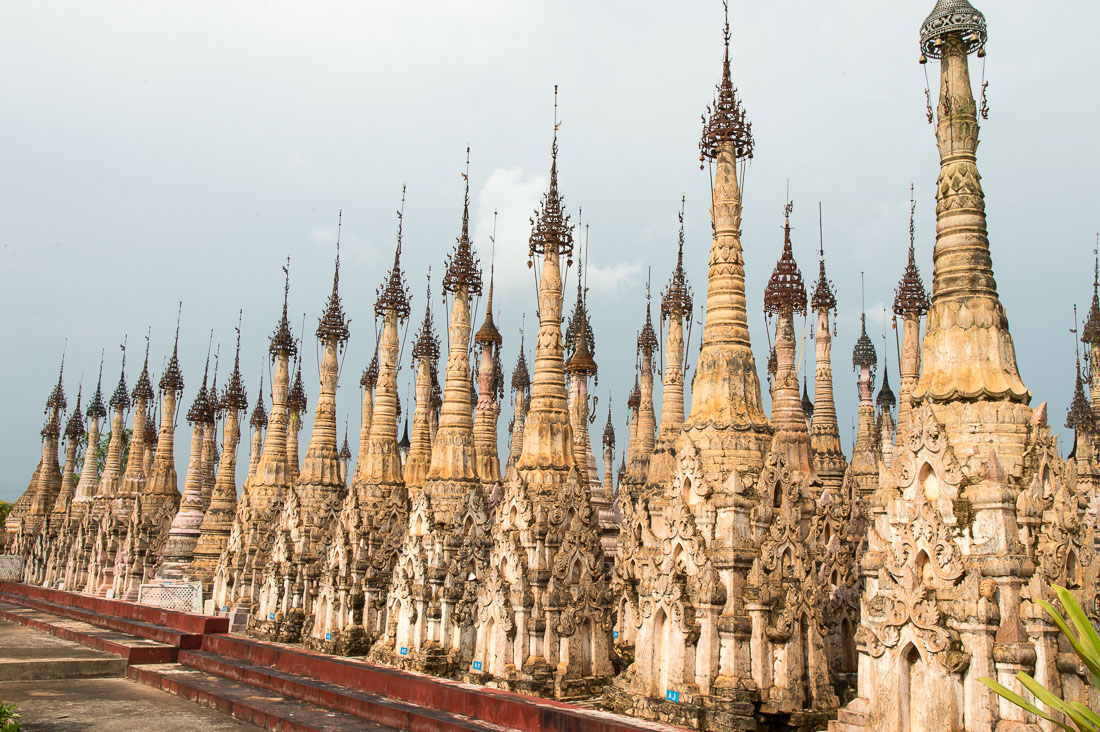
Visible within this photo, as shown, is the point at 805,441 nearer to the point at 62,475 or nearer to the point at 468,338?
the point at 468,338

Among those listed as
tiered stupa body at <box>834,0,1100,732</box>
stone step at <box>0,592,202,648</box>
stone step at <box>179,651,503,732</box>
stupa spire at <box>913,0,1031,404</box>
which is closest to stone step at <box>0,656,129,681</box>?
stone step at <box>179,651,503,732</box>

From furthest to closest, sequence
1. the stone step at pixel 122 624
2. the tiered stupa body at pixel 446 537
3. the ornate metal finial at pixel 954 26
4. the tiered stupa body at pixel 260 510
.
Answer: the tiered stupa body at pixel 260 510 → the stone step at pixel 122 624 → the tiered stupa body at pixel 446 537 → the ornate metal finial at pixel 954 26

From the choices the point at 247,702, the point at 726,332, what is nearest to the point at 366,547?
the point at 247,702

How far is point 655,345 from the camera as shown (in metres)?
42.8

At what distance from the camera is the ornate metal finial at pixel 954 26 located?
51.9ft

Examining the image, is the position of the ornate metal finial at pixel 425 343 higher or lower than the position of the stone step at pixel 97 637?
higher

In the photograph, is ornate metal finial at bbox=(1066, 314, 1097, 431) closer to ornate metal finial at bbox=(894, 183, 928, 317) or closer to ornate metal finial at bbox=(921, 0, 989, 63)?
ornate metal finial at bbox=(894, 183, 928, 317)

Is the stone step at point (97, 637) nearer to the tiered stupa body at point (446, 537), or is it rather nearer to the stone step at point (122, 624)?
the stone step at point (122, 624)

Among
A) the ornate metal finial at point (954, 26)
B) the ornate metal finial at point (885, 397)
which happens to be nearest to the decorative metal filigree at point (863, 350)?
the ornate metal finial at point (885, 397)

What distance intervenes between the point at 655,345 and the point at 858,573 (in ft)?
79.5

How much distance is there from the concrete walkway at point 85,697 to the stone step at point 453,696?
8.02ft

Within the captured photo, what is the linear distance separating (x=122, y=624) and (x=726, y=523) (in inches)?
1053

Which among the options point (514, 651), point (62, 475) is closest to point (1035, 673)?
point (514, 651)

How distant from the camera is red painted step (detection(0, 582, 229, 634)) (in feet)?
102
